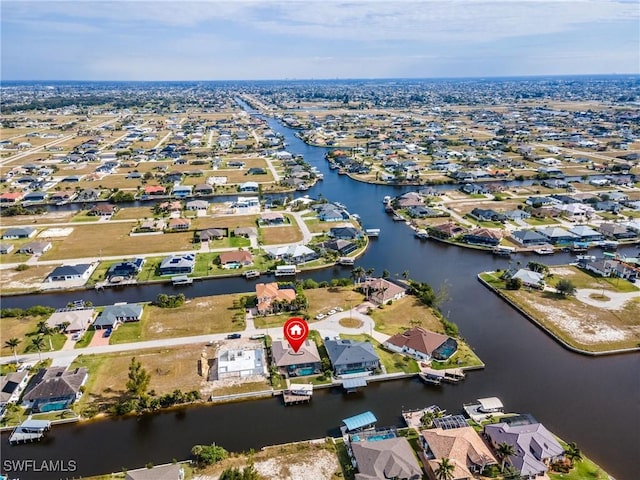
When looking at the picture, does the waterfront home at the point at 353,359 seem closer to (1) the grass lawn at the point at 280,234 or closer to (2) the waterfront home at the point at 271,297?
(2) the waterfront home at the point at 271,297

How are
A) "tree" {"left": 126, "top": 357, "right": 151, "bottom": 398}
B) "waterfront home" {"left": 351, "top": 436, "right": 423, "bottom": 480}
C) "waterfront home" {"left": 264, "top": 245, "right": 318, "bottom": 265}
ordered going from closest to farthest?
"waterfront home" {"left": 351, "top": 436, "right": 423, "bottom": 480} → "tree" {"left": 126, "top": 357, "right": 151, "bottom": 398} → "waterfront home" {"left": 264, "top": 245, "right": 318, "bottom": 265}

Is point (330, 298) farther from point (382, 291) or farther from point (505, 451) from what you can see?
point (505, 451)

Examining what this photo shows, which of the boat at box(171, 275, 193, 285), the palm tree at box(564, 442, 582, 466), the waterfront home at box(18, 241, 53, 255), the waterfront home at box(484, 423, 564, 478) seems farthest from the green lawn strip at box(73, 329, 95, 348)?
the palm tree at box(564, 442, 582, 466)

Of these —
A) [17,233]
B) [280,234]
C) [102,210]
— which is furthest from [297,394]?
[102,210]

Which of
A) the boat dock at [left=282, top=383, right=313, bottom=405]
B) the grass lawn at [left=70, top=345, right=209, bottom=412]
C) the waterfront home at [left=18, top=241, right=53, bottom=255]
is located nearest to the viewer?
the boat dock at [left=282, top=383, right=313, bottom=405]

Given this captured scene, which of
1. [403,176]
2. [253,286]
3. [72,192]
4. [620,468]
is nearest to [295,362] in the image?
[253,286]

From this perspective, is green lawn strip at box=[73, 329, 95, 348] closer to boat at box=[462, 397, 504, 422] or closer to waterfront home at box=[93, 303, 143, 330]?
waterfront home at box=[93, 303, 143, 330]
